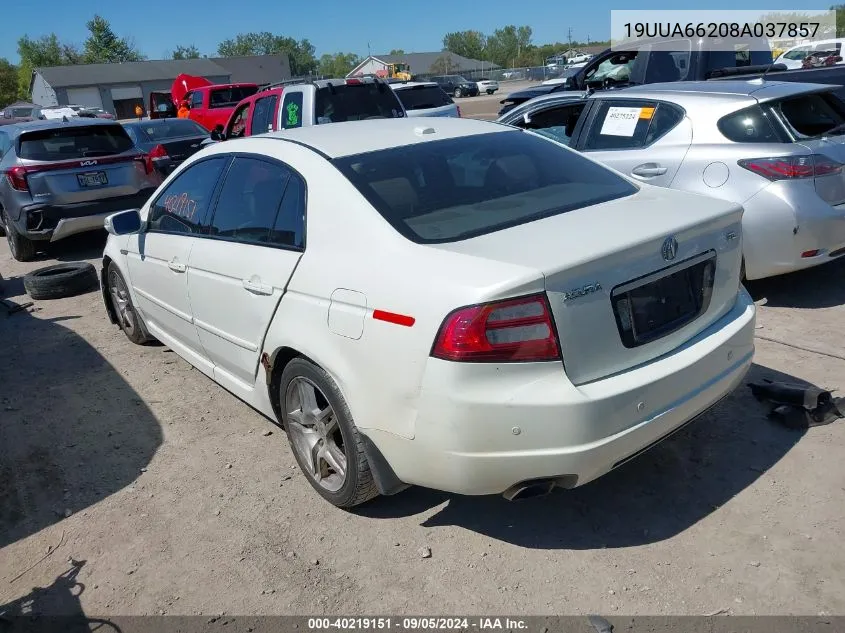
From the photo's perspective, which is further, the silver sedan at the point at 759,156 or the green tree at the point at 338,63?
the green tree at the point at 338,63

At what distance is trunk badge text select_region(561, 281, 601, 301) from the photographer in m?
2.58

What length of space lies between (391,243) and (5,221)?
8.71 m

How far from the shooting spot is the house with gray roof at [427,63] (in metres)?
101

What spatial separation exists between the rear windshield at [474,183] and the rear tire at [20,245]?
762 centimetres

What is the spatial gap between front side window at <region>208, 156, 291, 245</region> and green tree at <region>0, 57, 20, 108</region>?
83.2 metres

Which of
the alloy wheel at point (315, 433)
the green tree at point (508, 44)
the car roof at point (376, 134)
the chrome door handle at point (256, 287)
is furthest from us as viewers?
the green tree at point (508, 44)

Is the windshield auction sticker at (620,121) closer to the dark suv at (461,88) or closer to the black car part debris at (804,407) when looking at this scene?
the black car part debris at (804,407)

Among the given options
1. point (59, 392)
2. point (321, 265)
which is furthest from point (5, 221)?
point (321, 265)

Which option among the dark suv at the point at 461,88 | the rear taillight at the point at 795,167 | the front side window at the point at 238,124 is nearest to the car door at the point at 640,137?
the rear taillight at the point at 795,167

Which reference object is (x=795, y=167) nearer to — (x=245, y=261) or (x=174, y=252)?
(x=245, y=261)

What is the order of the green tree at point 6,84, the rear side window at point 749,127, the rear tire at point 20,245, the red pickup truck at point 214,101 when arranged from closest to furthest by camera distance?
the rear side window at point 749,127, the rear tire at point 20,245, the red pickup truck at point 214,101, the green tree at point 6,84

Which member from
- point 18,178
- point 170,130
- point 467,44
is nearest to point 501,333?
point 18,178

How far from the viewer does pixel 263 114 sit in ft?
36.0

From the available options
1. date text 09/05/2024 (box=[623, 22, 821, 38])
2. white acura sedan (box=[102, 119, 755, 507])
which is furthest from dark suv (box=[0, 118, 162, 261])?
date text 09/05/2024 (box=[623, 22, 821, 38])
